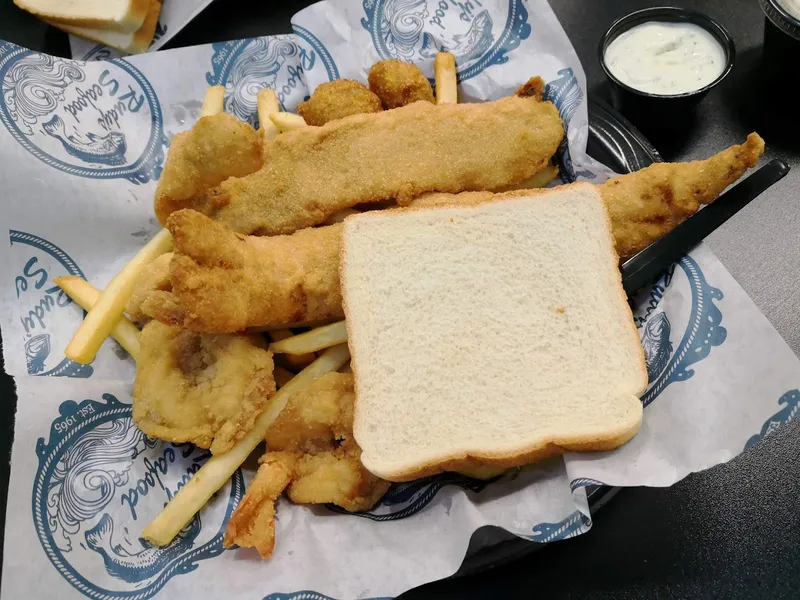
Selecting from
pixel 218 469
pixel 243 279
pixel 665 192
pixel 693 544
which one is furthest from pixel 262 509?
pixel 665 192

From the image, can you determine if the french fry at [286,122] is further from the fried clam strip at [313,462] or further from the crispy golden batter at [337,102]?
the fried clam strip at [313,462]

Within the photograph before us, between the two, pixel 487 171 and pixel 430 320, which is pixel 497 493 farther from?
pixel 487 171

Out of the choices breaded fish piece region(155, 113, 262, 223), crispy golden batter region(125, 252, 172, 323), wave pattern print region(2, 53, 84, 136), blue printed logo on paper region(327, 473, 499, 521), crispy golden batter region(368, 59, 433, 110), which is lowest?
blue printed logo on paper region(327, 473, 499, 521)

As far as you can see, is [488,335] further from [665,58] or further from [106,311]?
[665,58]

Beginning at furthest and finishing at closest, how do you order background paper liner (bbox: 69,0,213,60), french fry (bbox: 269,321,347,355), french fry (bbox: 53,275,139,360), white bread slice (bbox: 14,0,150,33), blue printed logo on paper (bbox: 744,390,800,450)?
background paper liner (bbox: 69,0,213,60)
white bread slice (bbox: 14,0,150,33)
french fry (bbox: 53,275,139,360)
french fry (bbox: 269,321,347,355)
blue printed logo on paper (bbox: 744,390,800,450)

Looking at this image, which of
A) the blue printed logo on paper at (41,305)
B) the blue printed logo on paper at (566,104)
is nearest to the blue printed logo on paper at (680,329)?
the blue printed logo on paper at (566,104)

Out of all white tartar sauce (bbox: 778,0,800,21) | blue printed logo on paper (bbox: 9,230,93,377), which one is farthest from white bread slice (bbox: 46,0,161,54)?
white tartar sauce (bbox: 778,0,800,21)

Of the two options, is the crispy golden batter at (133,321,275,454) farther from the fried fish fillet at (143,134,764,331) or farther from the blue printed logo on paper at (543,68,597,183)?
the blue printed logo on paper at (543,68,597,183)
